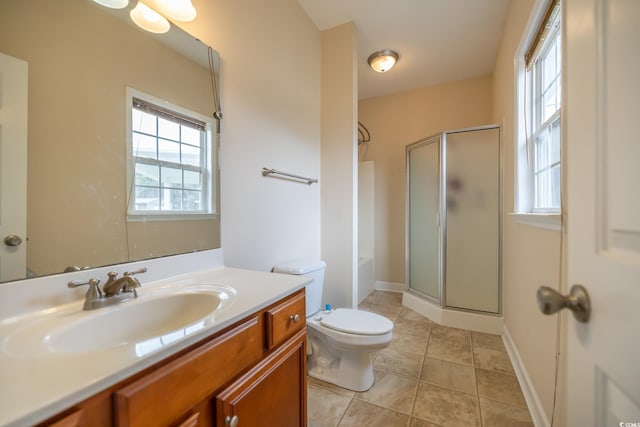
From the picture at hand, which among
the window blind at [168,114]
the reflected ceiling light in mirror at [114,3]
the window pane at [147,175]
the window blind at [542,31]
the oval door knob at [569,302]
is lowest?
the oval door knob at [569,302]

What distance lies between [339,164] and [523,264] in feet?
4.79

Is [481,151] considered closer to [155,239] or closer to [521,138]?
[521,138]

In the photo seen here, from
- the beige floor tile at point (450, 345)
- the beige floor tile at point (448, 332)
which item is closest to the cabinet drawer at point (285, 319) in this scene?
the beige floor tile at point (450, 345)

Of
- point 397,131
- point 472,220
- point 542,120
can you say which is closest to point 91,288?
point 542,120

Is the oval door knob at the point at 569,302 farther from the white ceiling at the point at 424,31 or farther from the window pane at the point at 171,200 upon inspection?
the white ceiling at the point at 424,31

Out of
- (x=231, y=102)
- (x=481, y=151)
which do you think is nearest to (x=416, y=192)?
(x=481, y=151)

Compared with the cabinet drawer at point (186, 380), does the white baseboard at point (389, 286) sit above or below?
below

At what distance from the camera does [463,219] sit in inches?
94.6

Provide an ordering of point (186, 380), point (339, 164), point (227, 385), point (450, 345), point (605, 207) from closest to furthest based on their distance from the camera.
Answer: point (605, 207) → point (186, 380) → point (227, 385) → point (450, 345) → point (339, 164)

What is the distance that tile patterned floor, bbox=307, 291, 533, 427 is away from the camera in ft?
4.30

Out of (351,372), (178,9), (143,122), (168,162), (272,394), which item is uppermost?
(178,9)

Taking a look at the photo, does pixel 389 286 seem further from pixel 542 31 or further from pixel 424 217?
pixel 542 31

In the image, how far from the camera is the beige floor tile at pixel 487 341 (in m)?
2.01

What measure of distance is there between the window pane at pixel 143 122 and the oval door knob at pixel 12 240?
483 millimetres
